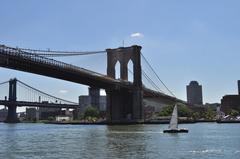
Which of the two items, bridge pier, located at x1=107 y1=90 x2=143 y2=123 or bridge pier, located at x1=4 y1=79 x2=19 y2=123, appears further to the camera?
bridge pier, located at x1=4 y1=79 x2=19 y2=123

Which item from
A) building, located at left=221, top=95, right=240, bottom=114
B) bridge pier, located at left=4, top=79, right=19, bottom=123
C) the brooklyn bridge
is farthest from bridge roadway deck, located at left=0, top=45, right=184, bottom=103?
building, located at left=221, top=95, right=240, bottom=114

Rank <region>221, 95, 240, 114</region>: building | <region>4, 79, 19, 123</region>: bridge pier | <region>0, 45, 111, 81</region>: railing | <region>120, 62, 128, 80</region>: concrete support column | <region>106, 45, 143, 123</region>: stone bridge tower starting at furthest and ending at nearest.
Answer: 1. <region>221, 95, 240, 114</region>: building
2. <region>4, 79, 19, 123</region>: bridge pier
3. <region>120, 62, 128, 80</region>: concrete support column
4. <region>106, 45, 143, 123</region>: stone bridge tower
5. <region>0, 45, 111, 81</region>: railing

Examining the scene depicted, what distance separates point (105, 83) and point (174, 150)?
6190 centimetres

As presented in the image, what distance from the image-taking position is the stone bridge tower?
98688 mm

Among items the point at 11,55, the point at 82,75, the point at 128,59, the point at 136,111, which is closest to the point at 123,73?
the point at 128,59

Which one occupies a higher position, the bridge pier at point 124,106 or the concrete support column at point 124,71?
the concrete support column at point 124,71

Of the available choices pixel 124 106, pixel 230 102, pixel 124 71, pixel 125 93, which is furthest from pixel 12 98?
pixel 230 102

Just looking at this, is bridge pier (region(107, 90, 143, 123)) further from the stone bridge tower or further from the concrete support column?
the concrete support column

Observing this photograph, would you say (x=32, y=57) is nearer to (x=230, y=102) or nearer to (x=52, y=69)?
(x=52, y=69)

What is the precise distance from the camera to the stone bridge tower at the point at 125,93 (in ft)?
324

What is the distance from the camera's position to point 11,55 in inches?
2429

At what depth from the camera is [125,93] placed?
102 metres

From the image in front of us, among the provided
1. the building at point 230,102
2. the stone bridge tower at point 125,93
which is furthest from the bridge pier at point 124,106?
the building at point 230,102

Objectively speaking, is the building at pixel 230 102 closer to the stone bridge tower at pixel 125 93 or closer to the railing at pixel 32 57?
the stone bridge tower at pixel 125 93
